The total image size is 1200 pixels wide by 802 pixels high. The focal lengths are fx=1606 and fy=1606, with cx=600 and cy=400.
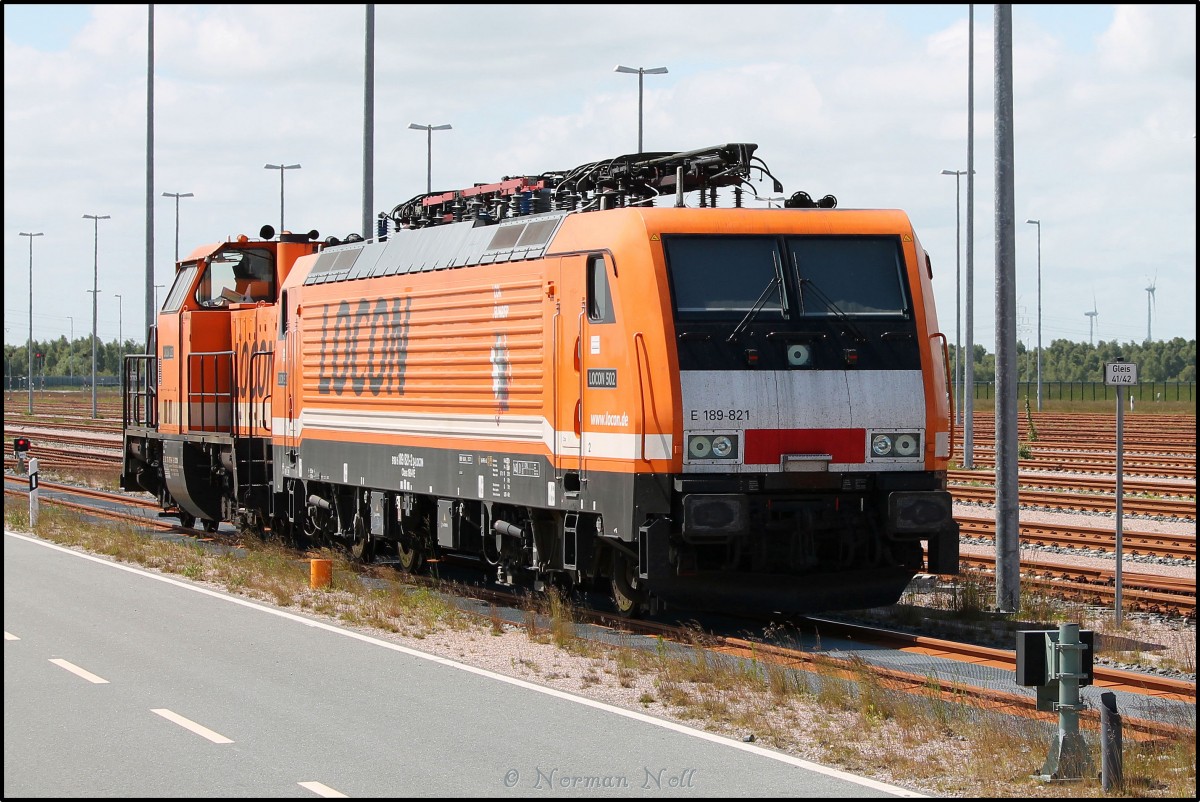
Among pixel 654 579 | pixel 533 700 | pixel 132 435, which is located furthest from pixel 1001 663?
pixel 132 435

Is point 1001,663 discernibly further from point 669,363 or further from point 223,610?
point 223,610

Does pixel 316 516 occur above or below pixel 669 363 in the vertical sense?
below

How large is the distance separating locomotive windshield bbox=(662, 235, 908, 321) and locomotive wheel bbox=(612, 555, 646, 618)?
8.32 feet

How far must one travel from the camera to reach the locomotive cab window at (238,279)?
24531 mm

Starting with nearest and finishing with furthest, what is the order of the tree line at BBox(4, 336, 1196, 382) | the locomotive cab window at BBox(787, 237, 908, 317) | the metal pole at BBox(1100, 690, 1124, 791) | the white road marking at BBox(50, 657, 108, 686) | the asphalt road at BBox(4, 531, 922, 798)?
the metal pole at BBox(1100, 690, 1124, 791) < the asphalt road at BBox(4, 531, 922, 798) < the white road marking at BBox(50, 657, 108, 686) < the locomotive cab window at BBox(787, 237, 908, 317) < the tree line at BBox(4, 336, 1196, 382)

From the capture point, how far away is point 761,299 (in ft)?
45.1

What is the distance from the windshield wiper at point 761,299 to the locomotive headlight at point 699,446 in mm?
865

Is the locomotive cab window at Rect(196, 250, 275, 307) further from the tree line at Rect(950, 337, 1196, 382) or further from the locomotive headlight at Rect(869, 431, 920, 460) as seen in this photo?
the tree line at Rect(950, 337, 1196, 382)

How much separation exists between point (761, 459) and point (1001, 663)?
254 cm

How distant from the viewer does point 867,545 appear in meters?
14.0

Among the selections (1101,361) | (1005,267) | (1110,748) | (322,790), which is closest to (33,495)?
(1005,267)

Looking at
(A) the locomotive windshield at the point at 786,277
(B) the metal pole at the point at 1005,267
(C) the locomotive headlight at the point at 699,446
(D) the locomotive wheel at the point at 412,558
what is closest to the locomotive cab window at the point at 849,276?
(A) the locomotive windshield at the point at 786,277

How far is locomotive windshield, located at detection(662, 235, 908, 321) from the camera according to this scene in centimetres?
1361

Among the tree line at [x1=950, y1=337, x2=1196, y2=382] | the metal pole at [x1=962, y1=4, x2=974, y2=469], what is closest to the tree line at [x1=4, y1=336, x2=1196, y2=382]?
the tree line at [x1=950, y1=337, x2=1196, y2=382]
